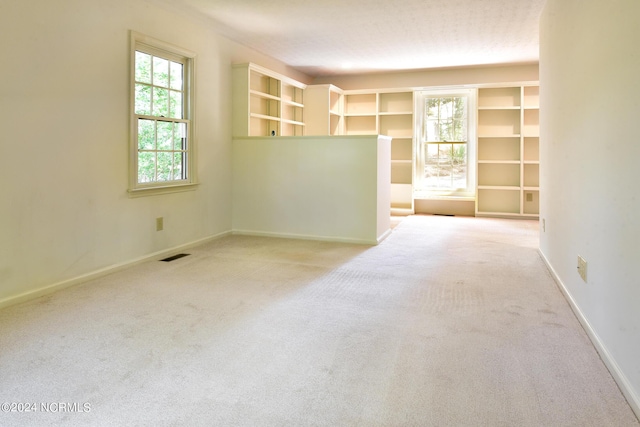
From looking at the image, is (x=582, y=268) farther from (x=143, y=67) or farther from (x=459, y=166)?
(x=459, y=166)

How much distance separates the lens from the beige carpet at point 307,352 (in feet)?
5.26

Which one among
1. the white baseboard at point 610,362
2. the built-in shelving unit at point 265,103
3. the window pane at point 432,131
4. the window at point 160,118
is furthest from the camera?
the window pane at point 432,131

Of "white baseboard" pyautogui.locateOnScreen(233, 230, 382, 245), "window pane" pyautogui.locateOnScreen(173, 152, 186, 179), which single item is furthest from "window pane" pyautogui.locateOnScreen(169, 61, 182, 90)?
"white baseboard" pyautogui.locateOnScreen(233, 230, 382, 245)

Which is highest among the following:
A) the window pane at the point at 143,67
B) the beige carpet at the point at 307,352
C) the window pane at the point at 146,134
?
the window pane at the point at 143,67

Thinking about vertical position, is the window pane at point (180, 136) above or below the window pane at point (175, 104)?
below

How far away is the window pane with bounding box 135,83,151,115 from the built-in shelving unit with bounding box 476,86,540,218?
527 centimetres

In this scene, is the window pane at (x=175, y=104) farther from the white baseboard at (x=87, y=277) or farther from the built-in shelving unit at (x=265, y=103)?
the white baseboard at (x=87, y=277)

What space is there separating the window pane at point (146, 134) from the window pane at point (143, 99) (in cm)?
9

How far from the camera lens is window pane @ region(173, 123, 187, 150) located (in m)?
4.46

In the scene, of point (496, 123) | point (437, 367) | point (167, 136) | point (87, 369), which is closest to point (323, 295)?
point (437, 367)

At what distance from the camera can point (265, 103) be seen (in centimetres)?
624

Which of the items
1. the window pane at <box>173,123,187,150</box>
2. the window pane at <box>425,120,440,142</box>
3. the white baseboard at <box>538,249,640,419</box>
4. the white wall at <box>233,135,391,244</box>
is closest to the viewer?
the white baseboard at <box>538,249,640,419</box>

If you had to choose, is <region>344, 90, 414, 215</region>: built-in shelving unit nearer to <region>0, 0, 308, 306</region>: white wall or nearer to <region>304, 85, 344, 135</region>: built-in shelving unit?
<region>304, 85, 344, 135</region>: built-in shelving unit

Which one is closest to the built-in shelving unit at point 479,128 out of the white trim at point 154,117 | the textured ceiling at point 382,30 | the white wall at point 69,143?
the textured ceiling at point 382,30
